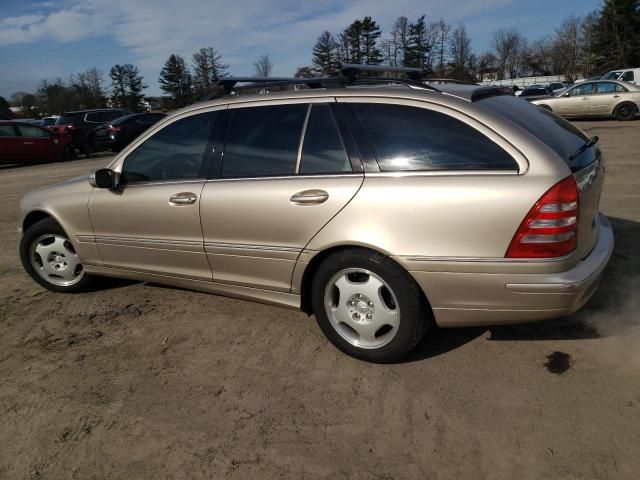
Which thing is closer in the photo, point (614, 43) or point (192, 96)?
point (614, 43)

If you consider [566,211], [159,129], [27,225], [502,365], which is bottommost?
[502,365]

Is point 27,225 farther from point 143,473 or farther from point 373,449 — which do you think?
point 373,449

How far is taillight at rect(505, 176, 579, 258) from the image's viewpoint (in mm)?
2396

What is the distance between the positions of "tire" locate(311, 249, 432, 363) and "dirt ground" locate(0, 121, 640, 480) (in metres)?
0.14

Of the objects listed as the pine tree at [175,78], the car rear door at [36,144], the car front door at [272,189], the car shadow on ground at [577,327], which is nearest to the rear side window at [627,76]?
the car rear door at [36,144]

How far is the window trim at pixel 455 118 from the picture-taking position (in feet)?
8.11

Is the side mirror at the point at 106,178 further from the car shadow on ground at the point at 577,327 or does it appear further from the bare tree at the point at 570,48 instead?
the bare tree at the point at 570,48

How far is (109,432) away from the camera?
253 cm

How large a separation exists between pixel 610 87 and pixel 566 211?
1863 centimetres

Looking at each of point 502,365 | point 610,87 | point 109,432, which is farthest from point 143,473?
point 610,87

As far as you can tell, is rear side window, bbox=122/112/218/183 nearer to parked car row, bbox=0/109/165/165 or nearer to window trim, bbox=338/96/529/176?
window trim, bbox=338/96/529/176

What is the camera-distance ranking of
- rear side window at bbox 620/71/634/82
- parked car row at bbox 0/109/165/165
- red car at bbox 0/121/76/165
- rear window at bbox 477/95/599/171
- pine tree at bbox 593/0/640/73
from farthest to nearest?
pine tree at bbox 593/0/640/73 < rear side window at bbox 620/71/634/82 < parked car row at bbox 0/109/165/165 < red car at bbox 0/121/76/165 < rear window at bbox 477/95/599/171

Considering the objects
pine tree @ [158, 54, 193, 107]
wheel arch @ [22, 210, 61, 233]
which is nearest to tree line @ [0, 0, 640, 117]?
pine tree @ [158, 54, 193, 107]

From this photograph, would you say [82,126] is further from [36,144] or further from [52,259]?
[52,259]
